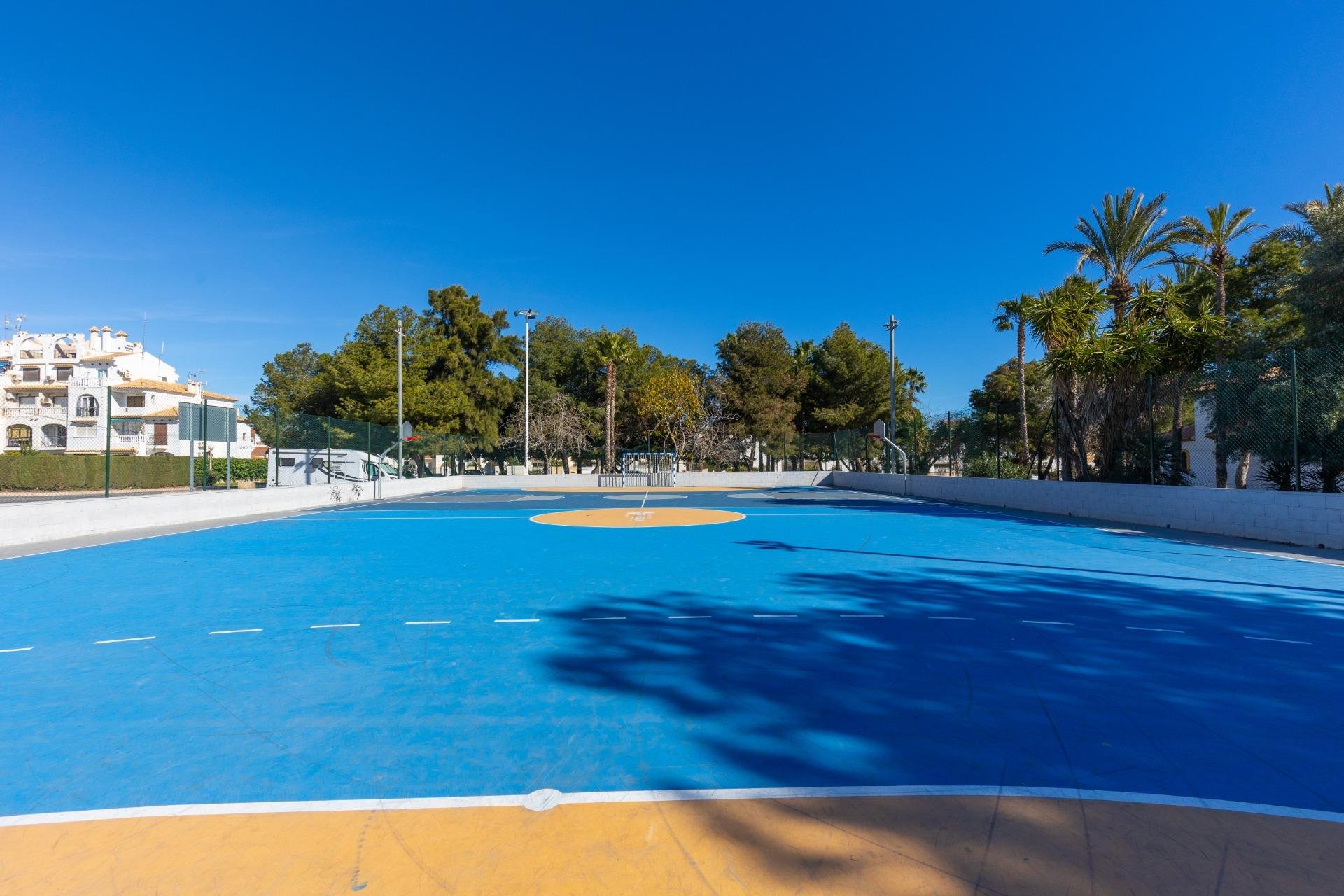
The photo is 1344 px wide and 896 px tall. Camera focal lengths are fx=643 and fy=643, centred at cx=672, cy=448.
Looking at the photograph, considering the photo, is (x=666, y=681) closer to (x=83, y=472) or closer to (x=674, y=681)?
(x=674, y=681)

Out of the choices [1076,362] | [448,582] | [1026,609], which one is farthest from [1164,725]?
[1076,362]

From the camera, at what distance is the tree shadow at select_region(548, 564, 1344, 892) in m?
2.92

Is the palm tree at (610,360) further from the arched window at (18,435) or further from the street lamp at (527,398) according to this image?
the arched window at (18,435)

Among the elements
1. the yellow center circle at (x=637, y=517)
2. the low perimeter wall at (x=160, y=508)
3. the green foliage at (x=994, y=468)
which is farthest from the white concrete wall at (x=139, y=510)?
the green foliage at (x=994, y=468)

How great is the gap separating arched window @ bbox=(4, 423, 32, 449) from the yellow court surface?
67554mm

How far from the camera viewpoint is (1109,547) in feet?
37.6

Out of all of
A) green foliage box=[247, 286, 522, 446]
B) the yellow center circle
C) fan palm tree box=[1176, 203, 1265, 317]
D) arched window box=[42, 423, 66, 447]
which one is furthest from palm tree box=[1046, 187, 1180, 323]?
arched window box=[42, 423, 66, 447]

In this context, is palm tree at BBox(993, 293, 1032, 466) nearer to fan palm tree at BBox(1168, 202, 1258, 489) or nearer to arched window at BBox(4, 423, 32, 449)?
fan palm tree at BBox(1168, 202, 1258, 489)

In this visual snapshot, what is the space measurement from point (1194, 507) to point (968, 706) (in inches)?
515

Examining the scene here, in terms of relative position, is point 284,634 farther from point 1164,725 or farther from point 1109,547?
point 1109,547

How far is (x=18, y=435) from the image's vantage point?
167 feet

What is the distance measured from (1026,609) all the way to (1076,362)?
14.3 metres

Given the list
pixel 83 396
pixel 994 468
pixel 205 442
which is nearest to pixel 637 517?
pixel 205 442

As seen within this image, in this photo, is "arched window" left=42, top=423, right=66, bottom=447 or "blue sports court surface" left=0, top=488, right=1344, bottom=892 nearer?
"blue sports court surface" left=0, top=488, right=1344, bottom=892
